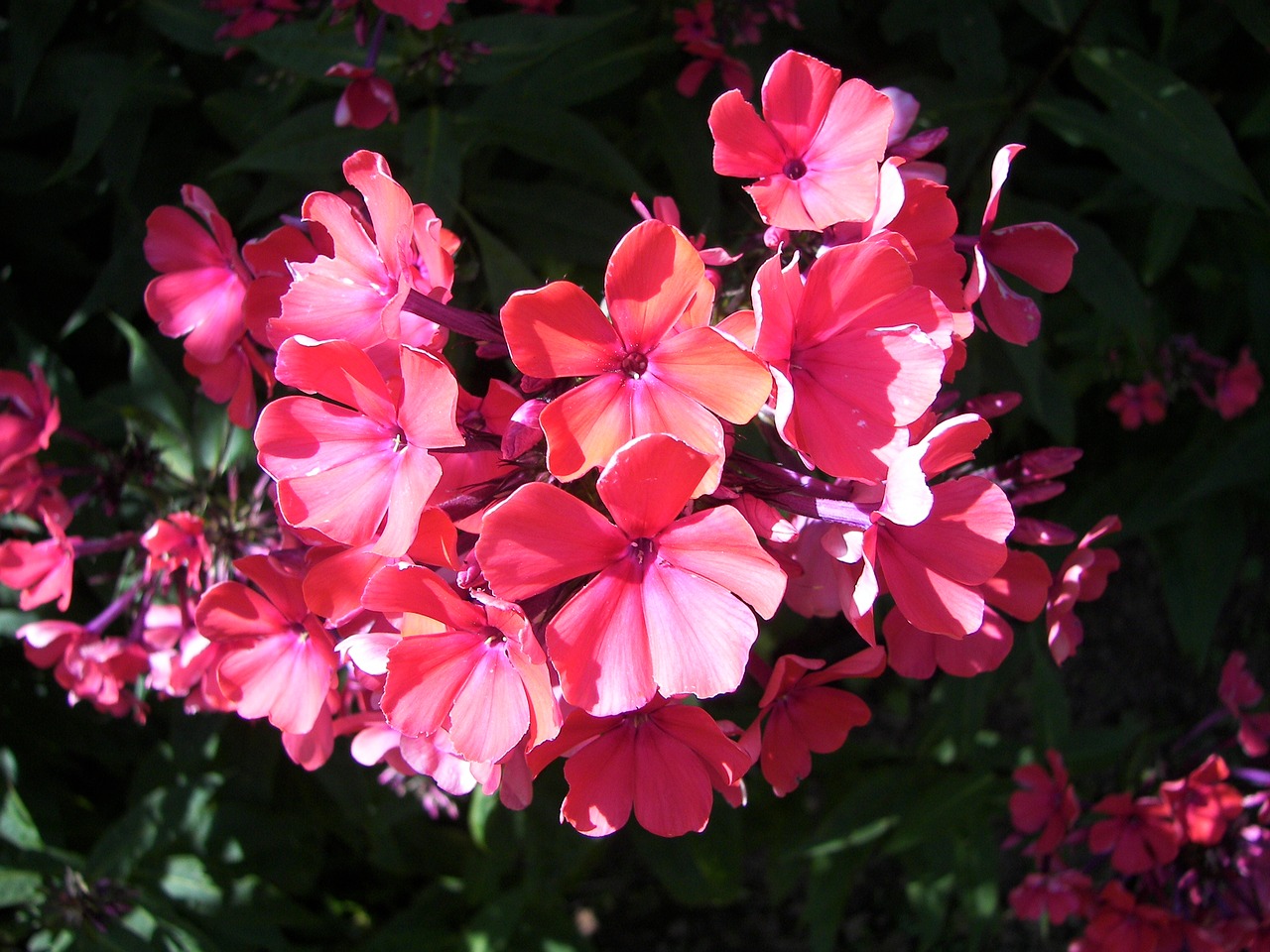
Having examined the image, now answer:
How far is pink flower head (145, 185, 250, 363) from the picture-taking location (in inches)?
55.0

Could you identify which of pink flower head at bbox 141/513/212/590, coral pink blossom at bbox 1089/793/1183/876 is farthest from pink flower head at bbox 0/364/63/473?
coral pink blossom at bbox 1089/793/1183/876

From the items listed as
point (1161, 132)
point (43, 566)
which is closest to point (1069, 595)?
point (1161, 132)

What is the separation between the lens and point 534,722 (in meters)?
0.95

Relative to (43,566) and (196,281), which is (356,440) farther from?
(43,566)

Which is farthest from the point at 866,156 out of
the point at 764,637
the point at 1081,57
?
the point at 764,637

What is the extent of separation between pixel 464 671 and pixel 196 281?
2.88 ft

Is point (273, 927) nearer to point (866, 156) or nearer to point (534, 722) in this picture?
point (534, 722)

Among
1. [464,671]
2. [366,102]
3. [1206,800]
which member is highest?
[366,102]

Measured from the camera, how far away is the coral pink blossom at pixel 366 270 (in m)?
1.05

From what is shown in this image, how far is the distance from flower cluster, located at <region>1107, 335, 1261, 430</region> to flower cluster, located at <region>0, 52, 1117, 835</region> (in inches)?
66.7

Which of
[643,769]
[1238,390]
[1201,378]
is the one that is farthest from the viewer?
[1201,378]

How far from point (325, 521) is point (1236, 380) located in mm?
2759

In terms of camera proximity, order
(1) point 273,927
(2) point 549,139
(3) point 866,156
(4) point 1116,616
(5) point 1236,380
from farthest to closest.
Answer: (4) point 1116,616
(5) point 1236,380
(1) point 273,927
(2) point 549,139
(3) point 866,156

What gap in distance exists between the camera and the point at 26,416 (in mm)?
1747
